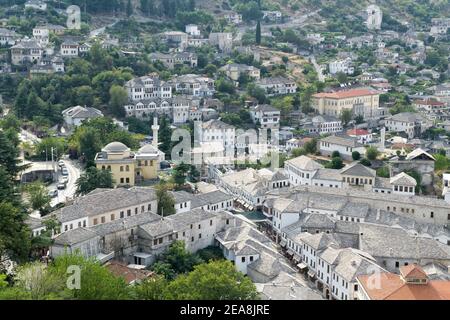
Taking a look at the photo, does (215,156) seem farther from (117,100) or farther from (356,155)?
(117,100)

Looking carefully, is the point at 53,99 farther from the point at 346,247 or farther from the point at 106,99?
the point at 346,247

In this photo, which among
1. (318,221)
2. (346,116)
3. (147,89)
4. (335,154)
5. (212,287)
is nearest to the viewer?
(212,287)

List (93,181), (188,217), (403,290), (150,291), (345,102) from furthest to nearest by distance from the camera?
(345,102), (93,181), (188,217), (403,290), (150,291)

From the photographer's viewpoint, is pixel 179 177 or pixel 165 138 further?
pixel 165 138

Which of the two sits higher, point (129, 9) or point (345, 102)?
point (129, 9)

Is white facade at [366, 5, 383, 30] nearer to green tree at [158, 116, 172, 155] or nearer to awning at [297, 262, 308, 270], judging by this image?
green tree at [158, 116, 172, 155]

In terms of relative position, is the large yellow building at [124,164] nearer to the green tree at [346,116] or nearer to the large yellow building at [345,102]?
the green tree at [346,116]

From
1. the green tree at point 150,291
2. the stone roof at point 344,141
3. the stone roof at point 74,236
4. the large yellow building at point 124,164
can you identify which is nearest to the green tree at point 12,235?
the stone roof at point 74,236

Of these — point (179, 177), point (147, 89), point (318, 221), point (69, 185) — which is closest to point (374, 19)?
point (147, 89)
